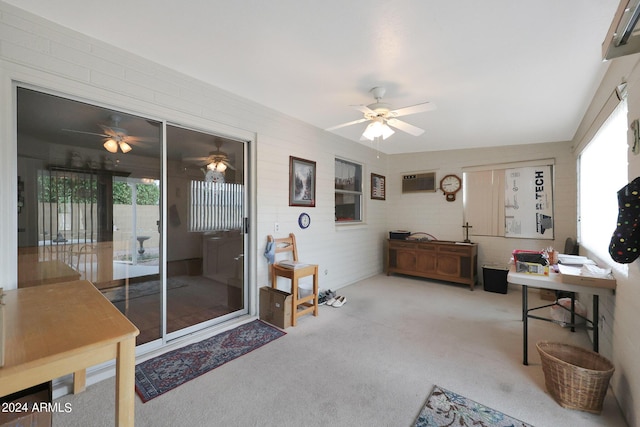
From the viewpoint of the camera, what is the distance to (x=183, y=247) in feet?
9.11

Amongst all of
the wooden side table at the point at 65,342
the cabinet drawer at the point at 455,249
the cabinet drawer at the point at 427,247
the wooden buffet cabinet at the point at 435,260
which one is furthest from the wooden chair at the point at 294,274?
the cabinet drawer at the point at 455,249

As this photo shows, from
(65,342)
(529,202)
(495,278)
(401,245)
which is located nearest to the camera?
(65,342)

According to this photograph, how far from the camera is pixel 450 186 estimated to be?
208 inches

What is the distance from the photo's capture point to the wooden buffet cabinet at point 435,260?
4676mm

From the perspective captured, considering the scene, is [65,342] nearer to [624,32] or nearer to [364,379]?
[364,379]

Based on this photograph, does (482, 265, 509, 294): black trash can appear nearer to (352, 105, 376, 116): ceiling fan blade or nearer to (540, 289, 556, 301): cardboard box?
(540, 289, 556, 301): cardboard box

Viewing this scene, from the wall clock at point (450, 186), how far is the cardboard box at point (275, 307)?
3825 mm

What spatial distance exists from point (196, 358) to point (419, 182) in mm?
4837

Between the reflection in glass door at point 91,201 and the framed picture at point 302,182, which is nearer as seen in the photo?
the reflection in glass door at point 91,201

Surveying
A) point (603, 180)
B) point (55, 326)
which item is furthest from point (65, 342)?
point (603, 180)

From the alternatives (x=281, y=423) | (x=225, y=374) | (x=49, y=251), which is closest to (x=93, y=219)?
(x=49, y=251)

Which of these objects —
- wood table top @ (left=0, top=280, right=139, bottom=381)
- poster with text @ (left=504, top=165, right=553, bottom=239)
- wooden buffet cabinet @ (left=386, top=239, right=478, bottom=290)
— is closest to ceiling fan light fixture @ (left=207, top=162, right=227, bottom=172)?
wood table top @ (left=0, top=280, right=139, bottom=381)

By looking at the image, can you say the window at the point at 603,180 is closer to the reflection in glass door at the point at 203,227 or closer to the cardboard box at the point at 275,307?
the cardboard box at the point at 275,307

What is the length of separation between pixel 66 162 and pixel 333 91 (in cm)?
238
